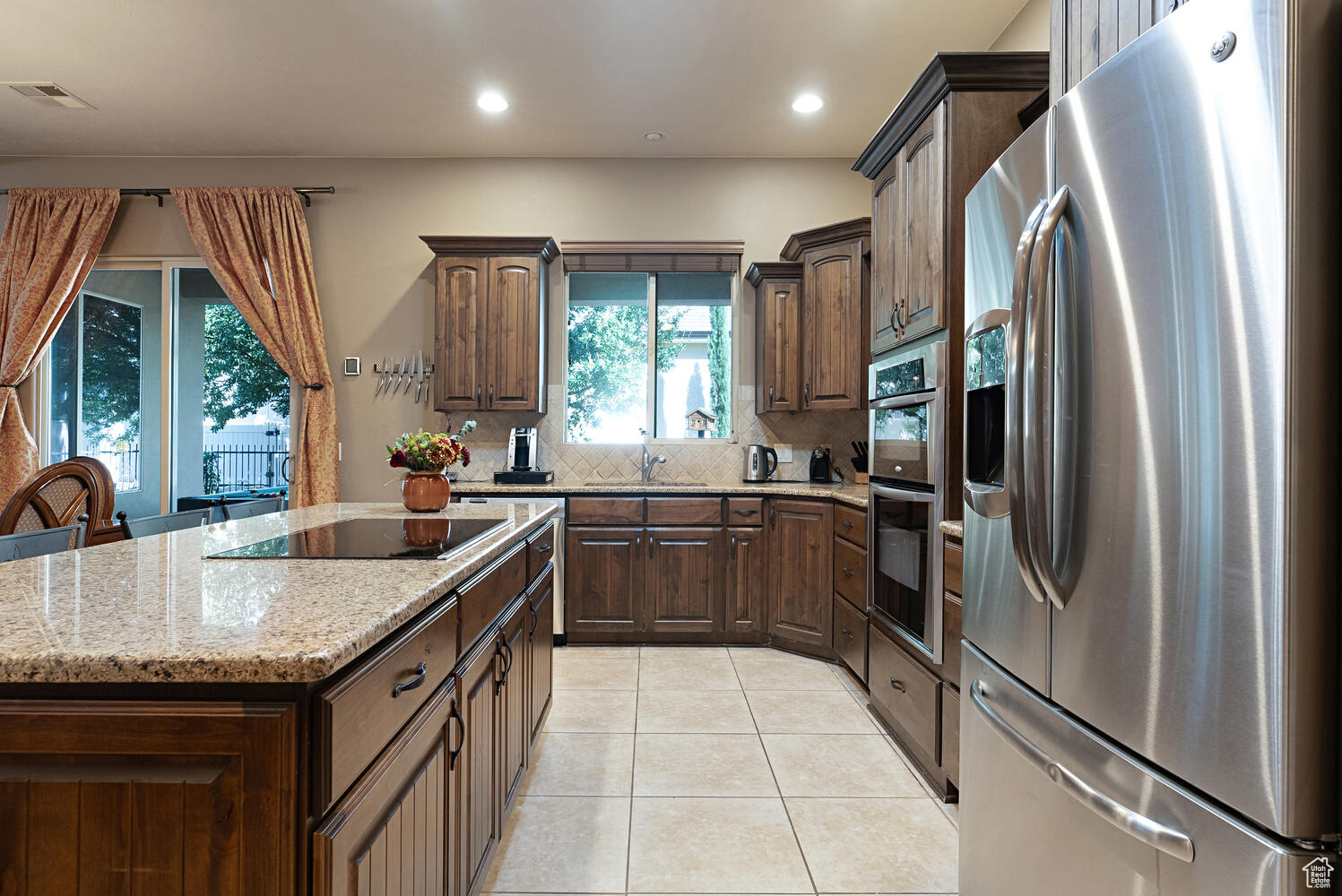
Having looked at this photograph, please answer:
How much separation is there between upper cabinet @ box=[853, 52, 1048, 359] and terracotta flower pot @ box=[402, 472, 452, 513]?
71.3 inches

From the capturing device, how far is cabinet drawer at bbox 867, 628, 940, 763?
2.27 m

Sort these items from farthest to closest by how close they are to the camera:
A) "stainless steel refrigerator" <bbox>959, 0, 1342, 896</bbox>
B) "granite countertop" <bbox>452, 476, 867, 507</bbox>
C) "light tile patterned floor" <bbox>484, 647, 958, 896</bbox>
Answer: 1. "granite countertop" <bbox>452, 476, 867, 507</bbox>
2. "light tile patterned floor" <bbox>484, 647, 958, 896</bbox>
3. "stainless steel refrigerator" <bbox>959, 0, 1342, 896</bbox>

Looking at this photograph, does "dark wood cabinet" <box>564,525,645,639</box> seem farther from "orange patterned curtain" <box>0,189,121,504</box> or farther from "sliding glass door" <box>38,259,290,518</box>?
"orange patterned curtain" <box>0,189,121,504</box>

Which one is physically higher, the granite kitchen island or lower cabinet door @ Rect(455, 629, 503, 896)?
the granite kitchen island

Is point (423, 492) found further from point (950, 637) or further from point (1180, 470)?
point (1180, 470)

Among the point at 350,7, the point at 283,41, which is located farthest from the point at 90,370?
the point at 350,7

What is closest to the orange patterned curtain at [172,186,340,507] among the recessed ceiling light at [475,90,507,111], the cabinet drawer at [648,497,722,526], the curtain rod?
the curtain rod

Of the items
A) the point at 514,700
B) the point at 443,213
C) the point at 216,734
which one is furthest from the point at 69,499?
the point at 443,213

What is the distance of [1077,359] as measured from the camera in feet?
3.42

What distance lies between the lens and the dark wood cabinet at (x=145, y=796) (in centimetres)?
77

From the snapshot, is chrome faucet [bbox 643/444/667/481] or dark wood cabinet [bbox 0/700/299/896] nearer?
dark wood cabinet [bbox 0/700/299/896]

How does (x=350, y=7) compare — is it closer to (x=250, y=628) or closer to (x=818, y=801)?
(x=250, y=628)

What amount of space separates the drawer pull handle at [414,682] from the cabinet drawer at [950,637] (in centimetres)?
162

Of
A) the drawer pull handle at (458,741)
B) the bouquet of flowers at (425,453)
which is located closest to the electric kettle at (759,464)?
the bouquet of flowers at (425,453)
